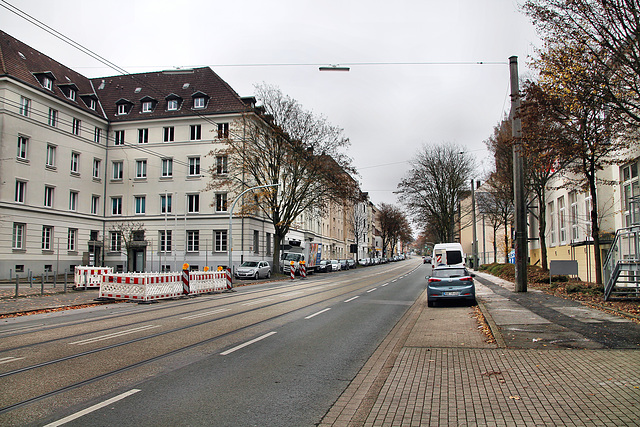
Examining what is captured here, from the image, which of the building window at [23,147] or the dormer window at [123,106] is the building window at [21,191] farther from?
the dormer window at [123,106]

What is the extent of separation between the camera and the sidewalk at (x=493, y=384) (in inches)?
184

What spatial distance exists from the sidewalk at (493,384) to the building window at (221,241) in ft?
117

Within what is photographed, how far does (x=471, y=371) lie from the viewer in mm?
6527

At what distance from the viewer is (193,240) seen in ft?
147

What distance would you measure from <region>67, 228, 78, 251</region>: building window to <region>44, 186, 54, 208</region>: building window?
3322 mm

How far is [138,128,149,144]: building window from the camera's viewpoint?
152 feet

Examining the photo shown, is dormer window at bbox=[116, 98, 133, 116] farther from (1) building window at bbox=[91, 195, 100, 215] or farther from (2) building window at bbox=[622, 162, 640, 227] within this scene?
(2) building window at bbox=[622, 162, 640, 227]

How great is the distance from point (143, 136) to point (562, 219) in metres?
37.6

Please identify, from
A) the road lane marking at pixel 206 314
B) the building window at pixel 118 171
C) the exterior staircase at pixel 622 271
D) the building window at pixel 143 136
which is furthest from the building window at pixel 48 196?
the exterior staircase at pixel 622 271

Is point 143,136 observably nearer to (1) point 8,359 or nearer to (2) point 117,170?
(2) point 117,170

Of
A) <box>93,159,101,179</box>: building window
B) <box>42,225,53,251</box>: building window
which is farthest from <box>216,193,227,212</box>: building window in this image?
<box>42,225,53,251</box>: building window

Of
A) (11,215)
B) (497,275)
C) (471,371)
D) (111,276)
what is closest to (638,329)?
(471,371)

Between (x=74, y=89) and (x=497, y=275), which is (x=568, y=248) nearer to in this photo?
(x=497, y=275)

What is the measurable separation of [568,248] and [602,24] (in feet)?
56.6
